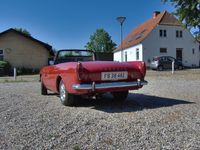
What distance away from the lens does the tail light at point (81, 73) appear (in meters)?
5.83

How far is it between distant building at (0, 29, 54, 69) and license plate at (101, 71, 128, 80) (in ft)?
84.7

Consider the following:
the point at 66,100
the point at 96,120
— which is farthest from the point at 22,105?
the point at 96,120

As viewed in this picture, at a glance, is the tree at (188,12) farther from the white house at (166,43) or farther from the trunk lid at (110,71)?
the white house at (166,43)

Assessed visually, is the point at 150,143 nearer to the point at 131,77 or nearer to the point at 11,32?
the point at 131,77

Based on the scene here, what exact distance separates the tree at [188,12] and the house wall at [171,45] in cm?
1717

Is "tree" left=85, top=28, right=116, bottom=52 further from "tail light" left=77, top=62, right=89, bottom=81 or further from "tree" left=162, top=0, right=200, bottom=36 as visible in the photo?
"tail light" left=77, top=62, right=89, bottom=81

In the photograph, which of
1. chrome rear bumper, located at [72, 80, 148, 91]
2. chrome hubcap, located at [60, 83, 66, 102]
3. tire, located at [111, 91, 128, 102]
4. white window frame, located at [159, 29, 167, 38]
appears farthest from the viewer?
white window frame, located at [159, 29, 167, 38]

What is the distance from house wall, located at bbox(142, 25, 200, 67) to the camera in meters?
36.2

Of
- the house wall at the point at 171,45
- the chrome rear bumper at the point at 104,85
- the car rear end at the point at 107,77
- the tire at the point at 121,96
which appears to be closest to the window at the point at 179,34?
the house wall at the point at 171,45

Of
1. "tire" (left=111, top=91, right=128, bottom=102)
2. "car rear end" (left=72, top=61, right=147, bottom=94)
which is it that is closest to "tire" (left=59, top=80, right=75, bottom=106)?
"car rear end" (left=72, top=61, right=147, bottom=94)

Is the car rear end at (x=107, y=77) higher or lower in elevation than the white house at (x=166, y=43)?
lower

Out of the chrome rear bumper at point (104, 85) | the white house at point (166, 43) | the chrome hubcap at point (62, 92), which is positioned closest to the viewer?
the chrome rear bumper at point (104, 85)

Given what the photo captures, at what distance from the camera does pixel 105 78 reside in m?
6.09

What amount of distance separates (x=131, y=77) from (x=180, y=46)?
109 feet
